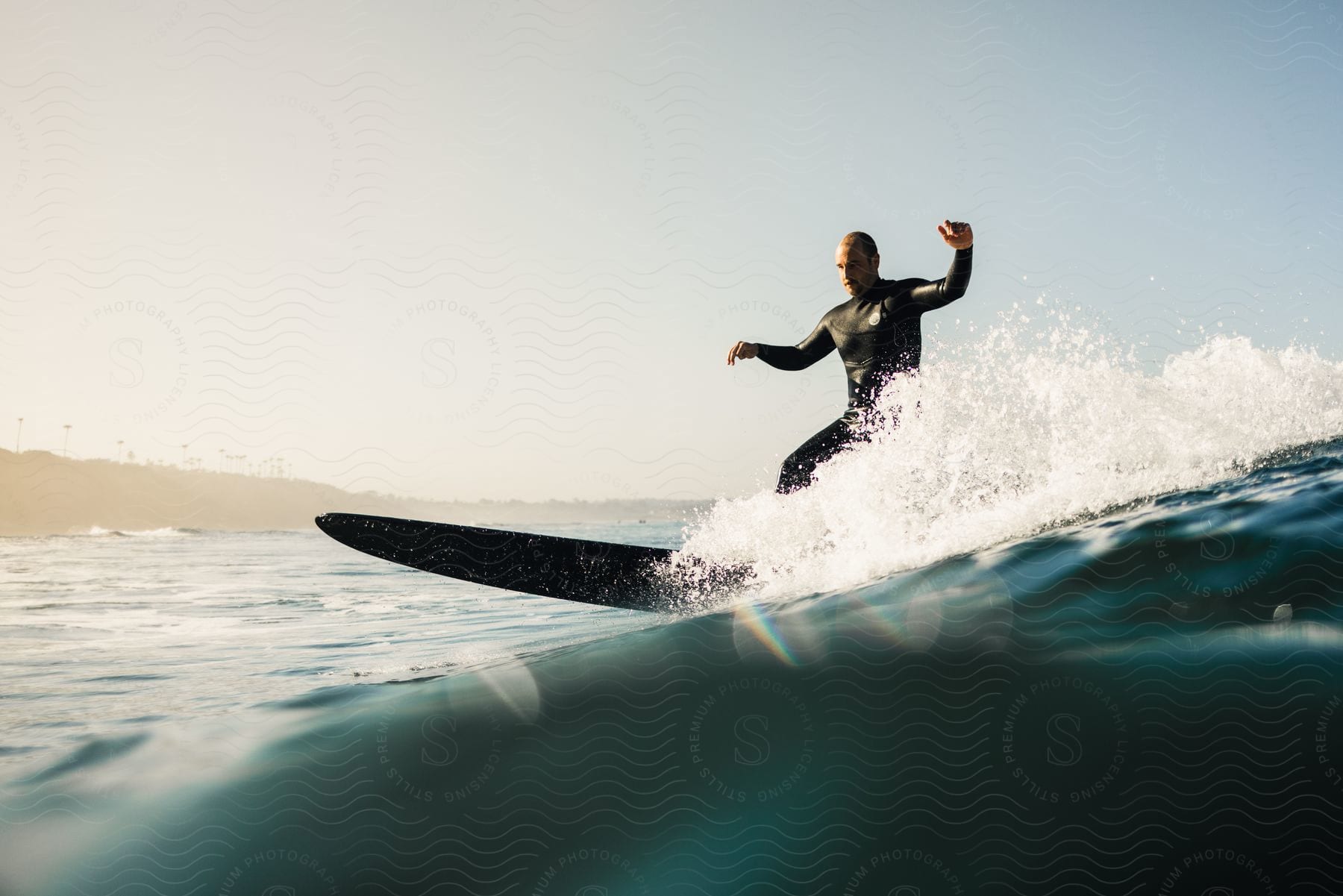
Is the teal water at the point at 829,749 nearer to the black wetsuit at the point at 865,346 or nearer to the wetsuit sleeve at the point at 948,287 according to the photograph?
the black wetsuit at the point at 865,346

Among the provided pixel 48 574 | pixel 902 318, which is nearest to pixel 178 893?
pixel 902 318

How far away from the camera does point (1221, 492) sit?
16.2ft

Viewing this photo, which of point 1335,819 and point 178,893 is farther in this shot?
point 178,893

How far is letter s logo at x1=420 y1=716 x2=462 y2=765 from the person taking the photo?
4.05m

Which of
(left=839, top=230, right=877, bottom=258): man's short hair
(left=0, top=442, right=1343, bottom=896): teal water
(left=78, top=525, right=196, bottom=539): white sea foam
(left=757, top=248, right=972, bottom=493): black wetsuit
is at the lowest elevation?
(left=0, top=442, right=1343, bottom=896): teal water

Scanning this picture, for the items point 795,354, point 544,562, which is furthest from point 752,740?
point 795,354

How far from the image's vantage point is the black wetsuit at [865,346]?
5375 mm

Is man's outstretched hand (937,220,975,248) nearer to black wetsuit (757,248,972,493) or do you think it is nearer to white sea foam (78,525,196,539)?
black wetsuit (757,248,972,493)

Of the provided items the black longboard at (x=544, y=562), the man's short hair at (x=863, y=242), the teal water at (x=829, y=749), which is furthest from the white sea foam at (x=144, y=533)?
the man's short hair at (x=863, y=242)

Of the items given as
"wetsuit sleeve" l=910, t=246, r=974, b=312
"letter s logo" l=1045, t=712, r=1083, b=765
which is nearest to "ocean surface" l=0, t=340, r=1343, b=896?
"letter s logo" l=1045, t=712, r=1083, b=765

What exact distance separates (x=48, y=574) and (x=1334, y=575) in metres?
21.3

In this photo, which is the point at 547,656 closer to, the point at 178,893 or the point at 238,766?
the point at 238,766

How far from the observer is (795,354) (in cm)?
599

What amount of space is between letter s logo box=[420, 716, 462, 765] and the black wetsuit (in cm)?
294
